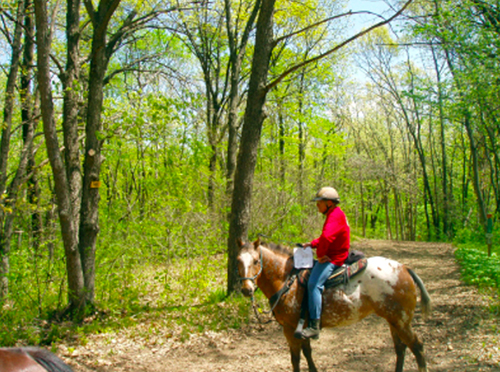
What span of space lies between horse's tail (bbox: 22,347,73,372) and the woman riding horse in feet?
9.32

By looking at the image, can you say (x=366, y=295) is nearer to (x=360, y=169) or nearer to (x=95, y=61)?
(x=95, y=61)

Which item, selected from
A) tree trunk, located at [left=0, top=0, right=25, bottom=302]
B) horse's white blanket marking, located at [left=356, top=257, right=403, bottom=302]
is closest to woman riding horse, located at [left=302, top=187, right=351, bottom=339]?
horse's white blanket marking, located at [left=356, top=257, right=403, bottom=302]

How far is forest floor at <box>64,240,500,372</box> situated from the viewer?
208 inches

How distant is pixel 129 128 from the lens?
7.43m

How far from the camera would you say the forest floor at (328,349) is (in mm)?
5281

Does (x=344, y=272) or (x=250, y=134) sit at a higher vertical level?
(x=250, y=134)

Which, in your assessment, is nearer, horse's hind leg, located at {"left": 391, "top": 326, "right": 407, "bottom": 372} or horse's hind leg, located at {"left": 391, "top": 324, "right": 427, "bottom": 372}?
horse's hind leg, located at {"left": 391, "top": 324, "right": 427, "bottom": 372}

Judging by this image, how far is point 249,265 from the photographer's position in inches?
178

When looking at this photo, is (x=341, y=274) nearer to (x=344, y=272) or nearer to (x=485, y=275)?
(x=344, y=272)

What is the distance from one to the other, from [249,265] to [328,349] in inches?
108

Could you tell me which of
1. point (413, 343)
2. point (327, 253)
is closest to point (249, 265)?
point (327, 253)

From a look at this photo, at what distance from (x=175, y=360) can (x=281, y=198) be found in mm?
7324

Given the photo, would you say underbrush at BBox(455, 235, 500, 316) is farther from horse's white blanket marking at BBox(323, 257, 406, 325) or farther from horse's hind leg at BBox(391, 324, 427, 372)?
horse's white blanket marking at BBox(323, 257, 406, 325)

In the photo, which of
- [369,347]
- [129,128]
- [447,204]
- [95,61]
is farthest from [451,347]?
[447,204]
